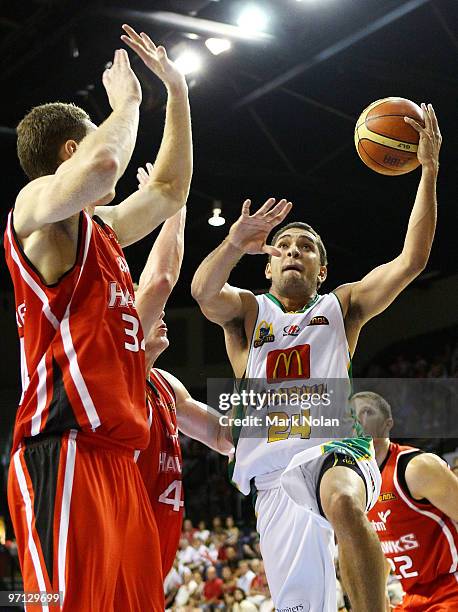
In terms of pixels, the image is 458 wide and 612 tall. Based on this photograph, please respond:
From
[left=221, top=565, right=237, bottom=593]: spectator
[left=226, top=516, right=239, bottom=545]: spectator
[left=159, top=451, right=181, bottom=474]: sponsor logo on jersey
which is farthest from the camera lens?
[left=226, top=516, right=239, bottom=545]: spectator

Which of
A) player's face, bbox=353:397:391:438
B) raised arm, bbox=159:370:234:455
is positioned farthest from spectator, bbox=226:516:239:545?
raised arm, bbox=159:370:234:455

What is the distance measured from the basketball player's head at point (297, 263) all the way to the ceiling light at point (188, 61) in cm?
596

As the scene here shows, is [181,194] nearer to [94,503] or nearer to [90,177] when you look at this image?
[90,177]

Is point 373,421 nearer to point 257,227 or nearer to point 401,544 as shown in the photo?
point 401,544

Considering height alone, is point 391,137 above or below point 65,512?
above

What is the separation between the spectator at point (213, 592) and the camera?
11.6 metres

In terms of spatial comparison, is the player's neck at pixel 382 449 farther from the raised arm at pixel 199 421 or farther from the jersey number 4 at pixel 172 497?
the jersey number 4 at pixel 172 497

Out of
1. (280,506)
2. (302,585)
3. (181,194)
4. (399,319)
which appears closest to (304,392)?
(280,506)

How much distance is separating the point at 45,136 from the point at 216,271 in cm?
174

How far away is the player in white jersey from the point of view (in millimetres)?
4109

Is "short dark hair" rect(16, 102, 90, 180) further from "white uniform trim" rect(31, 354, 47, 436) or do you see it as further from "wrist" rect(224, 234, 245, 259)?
"wrist" rect(224, 234, 245, 259)

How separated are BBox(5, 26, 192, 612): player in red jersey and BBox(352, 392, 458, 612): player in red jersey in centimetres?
218

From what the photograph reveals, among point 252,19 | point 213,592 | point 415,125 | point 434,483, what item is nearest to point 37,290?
point 434,483

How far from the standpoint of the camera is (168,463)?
3.82 meters
